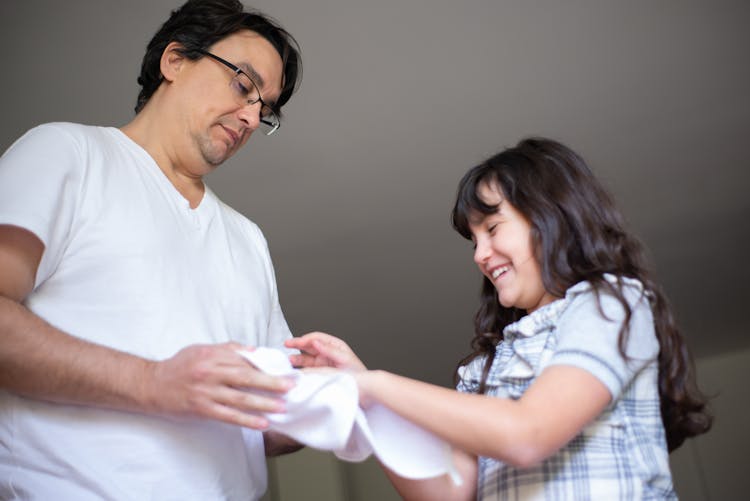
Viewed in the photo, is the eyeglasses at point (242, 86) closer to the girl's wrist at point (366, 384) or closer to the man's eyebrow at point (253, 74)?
the man's eyebrow at point (253, 74)

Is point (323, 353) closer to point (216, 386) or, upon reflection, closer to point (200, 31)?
point (216, 386)

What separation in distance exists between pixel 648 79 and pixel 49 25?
260 cm

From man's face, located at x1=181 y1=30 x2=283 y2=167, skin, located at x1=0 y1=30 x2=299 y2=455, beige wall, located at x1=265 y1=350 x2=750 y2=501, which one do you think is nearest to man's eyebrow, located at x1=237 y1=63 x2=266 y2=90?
man's face, located at x1=181 y1=30 x2=283 y2=167

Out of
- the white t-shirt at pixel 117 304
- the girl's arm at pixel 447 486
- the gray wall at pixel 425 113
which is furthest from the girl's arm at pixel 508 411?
the gray wall at pixel 425 113

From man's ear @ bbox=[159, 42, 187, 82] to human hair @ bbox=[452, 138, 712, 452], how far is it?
756mm

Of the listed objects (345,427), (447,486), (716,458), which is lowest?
(716,458)

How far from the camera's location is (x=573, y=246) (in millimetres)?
1340

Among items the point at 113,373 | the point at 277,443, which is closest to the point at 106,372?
the point at 113,373

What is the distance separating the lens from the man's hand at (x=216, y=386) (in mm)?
1001

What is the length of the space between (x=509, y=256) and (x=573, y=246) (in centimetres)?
12

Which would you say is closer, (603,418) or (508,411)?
(508,411)

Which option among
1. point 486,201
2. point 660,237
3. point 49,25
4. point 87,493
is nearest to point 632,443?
point 486,201

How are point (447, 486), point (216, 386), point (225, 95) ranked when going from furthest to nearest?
point (225, 95) < point (447, 486) < point (216, 386)

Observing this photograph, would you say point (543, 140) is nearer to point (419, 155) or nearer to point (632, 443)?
point (632, 443)
